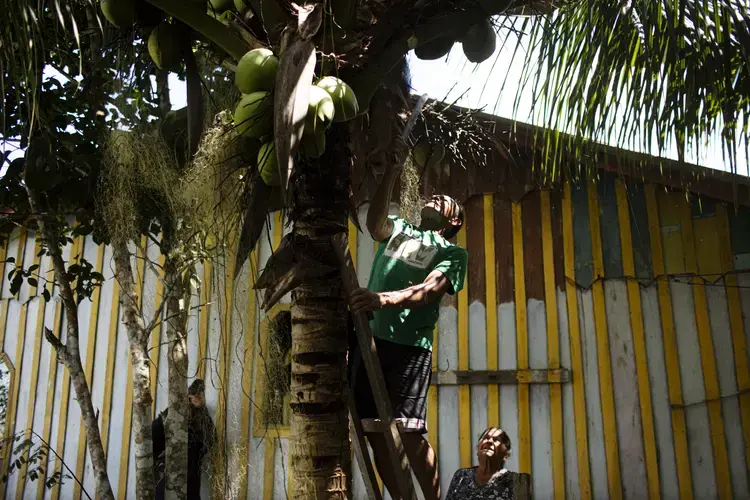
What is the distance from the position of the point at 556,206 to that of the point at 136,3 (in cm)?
451

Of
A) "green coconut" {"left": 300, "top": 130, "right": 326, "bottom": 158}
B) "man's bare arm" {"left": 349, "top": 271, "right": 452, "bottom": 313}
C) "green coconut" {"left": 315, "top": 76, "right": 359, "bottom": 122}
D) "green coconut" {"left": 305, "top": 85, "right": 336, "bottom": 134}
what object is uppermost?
"green coconut" {"left": 315, "top": 76, "right": 359, "bottom": 122}

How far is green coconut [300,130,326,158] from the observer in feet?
6.69

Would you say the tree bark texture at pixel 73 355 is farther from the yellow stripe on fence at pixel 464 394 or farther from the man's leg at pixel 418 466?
the yellow stripe on fence at pixel 464 394

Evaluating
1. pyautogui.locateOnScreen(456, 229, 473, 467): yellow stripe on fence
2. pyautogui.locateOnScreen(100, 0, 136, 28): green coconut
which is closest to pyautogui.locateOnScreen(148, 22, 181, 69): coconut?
pyautogui.locateOnScreen(100, 0, 136, 28): green coconut

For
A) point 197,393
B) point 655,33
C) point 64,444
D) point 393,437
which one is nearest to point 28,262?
point 64,444

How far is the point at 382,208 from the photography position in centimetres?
318

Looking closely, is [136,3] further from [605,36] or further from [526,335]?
[526,335]

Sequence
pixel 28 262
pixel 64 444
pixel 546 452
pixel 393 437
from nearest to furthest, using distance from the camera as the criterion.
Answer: pixel 393 437 → pixel 546 452 → pixel 64 444 → pixel 28 262

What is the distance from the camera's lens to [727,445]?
5320 mm

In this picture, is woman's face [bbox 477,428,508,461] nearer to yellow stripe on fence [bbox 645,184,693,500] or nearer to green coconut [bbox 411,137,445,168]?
green coconut [bbox 411,137,445,168]

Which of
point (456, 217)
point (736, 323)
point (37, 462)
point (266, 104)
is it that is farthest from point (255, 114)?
point (37, 462)

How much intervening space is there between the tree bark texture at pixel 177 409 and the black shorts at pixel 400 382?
1.88 metres

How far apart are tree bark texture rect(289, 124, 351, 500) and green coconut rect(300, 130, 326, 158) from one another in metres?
0.22

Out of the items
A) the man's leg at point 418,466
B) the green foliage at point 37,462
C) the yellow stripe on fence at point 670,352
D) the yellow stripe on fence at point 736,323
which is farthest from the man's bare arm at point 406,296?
the green foliage at point 37,462
